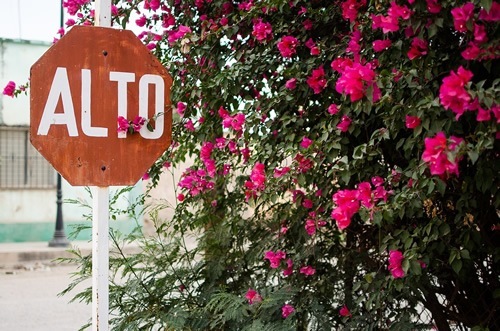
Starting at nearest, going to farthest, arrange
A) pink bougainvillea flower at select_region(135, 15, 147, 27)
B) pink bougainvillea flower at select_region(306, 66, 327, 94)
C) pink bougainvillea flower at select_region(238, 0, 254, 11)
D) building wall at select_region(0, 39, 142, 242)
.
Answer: pink bougainvillea flower at select_region(306, 66, 327, 94) → pink bougainvillea flower at select_region(238, 0, 254, 11) → pink bougainvillea flower at select_region(135, 15, 147, 27) → building wall at select_region(0, 39, 142, 242)

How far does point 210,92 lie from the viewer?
340 centimetres

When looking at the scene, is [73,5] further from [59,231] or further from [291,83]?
[59,231]

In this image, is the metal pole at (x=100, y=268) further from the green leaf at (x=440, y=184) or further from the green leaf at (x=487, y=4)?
the green leaf at (x=487, y=4)

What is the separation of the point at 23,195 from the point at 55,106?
40.8 ft

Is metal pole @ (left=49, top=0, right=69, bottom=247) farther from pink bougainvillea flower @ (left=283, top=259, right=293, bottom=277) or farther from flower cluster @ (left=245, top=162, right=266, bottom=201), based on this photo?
flower cluster @ (left=245, top=162, right=266, bottom=201)

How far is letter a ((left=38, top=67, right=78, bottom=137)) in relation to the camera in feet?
7.86

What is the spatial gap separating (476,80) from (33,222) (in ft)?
43.2

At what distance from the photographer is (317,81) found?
2936mm

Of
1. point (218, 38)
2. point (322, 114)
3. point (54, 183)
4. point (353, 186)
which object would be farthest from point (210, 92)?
point (54, 183)

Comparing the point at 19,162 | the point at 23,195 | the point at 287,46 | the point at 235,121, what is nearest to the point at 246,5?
the point at 287,46

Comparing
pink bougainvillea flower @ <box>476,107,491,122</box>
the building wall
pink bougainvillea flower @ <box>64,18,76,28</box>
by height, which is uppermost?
the building wall

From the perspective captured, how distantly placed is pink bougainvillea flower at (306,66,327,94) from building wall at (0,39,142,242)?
36.3 feet

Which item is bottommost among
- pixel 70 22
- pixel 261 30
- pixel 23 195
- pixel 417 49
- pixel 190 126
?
pixel 417 49

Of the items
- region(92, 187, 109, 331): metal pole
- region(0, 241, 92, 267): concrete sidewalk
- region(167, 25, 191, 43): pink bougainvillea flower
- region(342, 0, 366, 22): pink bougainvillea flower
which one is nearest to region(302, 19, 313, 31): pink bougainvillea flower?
region(342, 0, 366, 22): pink bougainvillea flower
